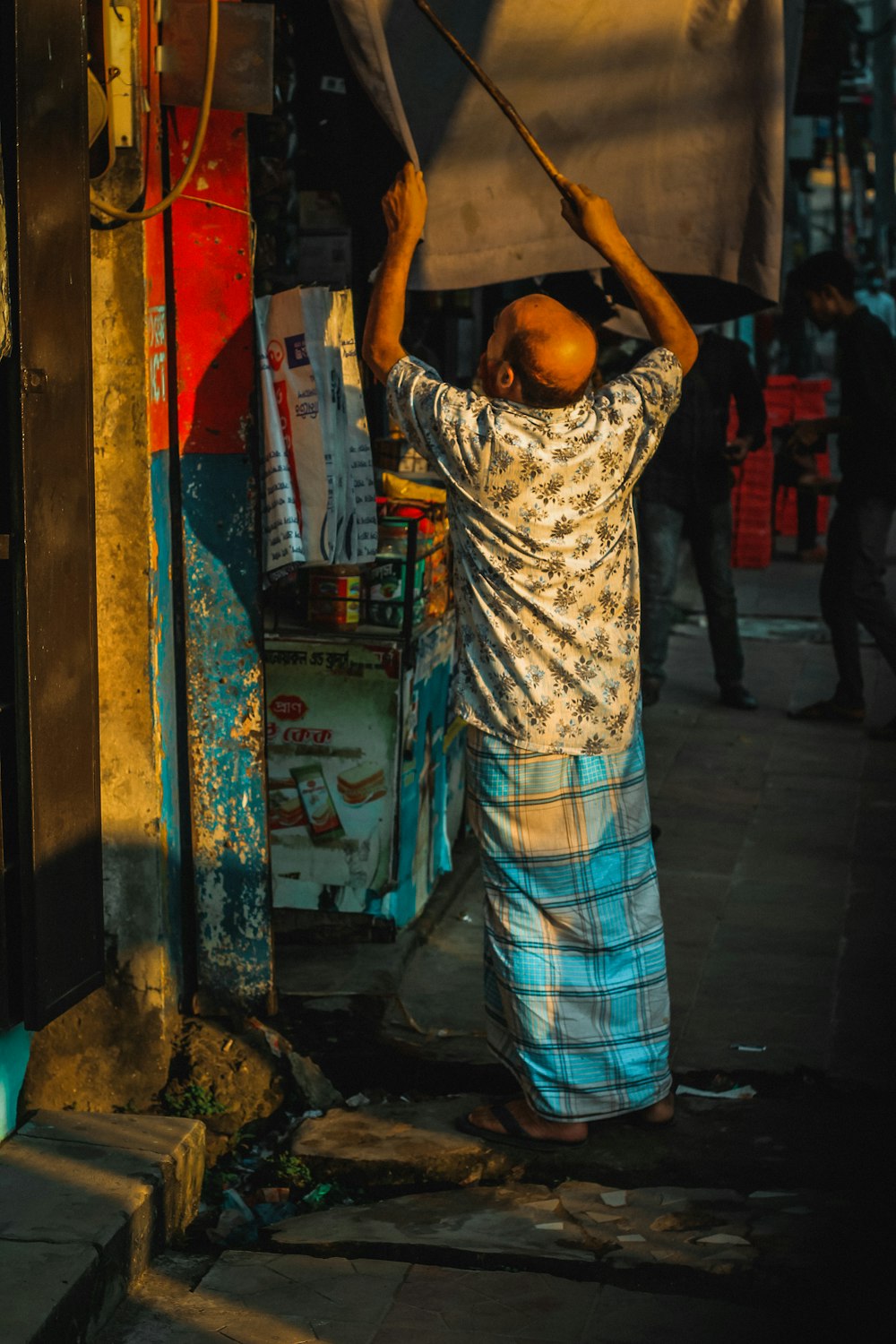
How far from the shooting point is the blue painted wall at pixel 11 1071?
10.9ft

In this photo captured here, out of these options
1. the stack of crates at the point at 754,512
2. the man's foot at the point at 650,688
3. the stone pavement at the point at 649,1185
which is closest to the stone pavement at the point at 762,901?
the stone pavement at the point at 649,1185

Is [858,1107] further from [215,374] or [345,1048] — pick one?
[215,374]

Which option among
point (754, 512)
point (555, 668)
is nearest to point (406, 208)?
point (555, 668)

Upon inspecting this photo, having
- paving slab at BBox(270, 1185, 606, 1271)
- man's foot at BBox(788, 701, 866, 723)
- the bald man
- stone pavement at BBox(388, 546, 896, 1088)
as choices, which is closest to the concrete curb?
paving slab at BBox(270, 1185, 606, 1271)

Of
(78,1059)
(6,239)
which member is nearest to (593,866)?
(78,1059)

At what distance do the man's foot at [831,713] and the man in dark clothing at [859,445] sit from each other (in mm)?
257

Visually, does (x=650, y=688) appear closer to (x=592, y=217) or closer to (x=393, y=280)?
(x=592, y=217)

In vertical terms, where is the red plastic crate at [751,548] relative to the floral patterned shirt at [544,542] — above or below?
below

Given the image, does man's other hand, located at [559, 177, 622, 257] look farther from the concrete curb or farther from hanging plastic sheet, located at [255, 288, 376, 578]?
the concrete curb

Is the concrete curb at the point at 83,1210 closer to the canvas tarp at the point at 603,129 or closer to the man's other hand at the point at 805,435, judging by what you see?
the canvas tarp at the point at 603,129

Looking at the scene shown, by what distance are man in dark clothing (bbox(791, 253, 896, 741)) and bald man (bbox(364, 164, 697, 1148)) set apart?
3589 millimetres

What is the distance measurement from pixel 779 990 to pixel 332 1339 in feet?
6.58

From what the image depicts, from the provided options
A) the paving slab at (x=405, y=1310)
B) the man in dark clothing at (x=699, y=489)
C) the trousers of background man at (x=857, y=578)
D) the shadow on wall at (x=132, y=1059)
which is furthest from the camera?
the man in dark clothing at (x=699, y=489)

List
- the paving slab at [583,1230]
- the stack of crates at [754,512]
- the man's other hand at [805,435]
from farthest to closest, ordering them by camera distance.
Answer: the stack of crates at [754,512]
the man's other hand at [805,435]
the paving slab at [583,1230]
